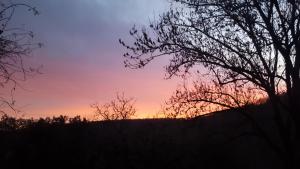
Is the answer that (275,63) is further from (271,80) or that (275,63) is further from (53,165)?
(53,165)

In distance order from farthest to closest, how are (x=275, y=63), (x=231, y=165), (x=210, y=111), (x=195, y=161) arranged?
(x=231, y=165) → (x=195, y=161) → (x=210, y=111) → (x=275, y=63)

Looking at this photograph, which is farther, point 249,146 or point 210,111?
point 249,146

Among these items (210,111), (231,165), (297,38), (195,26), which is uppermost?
(195,26)

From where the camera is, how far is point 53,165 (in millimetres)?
20562

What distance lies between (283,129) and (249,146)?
8.53 meters

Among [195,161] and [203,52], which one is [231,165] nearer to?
[195,161]

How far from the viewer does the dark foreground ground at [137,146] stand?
67.4 feet

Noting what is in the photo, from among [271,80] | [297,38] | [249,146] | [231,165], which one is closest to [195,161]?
[231,165]

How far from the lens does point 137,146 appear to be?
2333 centimetres

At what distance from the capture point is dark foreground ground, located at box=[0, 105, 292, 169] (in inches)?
809

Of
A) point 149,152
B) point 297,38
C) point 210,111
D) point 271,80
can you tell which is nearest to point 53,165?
point 149,152

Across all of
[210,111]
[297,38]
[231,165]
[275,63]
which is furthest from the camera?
[231,165]

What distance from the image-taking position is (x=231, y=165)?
2830cm

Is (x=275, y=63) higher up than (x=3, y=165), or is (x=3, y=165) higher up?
(x=275, y=63)
